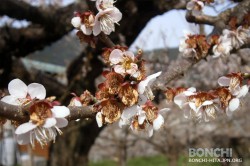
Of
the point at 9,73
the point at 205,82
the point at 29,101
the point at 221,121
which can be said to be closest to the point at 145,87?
the point at 29,101

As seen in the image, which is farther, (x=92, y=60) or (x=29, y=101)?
(x=92, y=60)

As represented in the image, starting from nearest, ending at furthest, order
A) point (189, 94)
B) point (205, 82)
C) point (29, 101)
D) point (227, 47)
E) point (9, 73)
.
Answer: point (29, 101) → point (189, 94) → point (227, 47) → point (9, 73) → point (205, 82)

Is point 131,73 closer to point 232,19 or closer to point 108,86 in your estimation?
point 108,86

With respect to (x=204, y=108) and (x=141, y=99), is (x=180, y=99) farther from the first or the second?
(x=141, y=99)

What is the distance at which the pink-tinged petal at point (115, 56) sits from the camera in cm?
159

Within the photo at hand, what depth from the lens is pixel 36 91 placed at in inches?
53.8

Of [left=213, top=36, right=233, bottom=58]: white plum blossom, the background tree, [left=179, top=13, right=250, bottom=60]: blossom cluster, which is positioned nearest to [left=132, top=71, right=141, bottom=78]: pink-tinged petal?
[left=179, top=13, right=250, bottom=60]: blossom cluster

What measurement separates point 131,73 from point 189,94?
14.6 inches

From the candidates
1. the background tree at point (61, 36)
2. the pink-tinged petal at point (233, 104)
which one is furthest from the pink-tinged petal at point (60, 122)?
the background tree at point (61, 36)

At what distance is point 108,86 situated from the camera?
1.49m

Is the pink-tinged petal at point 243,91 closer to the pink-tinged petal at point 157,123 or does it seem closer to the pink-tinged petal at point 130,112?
the pink-tinged petal at point 157,123

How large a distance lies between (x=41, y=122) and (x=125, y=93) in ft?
1.07

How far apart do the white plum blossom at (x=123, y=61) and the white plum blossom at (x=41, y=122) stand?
306 millimetres

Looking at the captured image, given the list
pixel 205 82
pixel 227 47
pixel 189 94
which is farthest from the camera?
pixel 205 82
